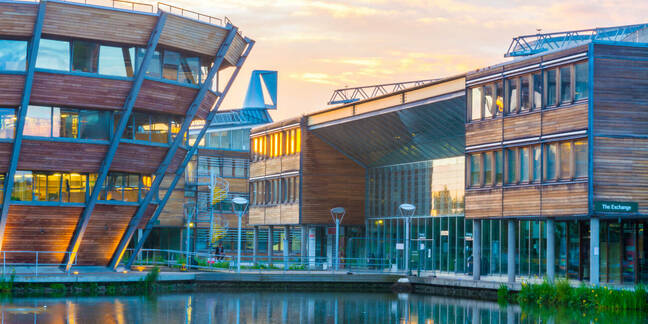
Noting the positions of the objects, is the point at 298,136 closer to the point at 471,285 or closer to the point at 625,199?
the point at 471,285

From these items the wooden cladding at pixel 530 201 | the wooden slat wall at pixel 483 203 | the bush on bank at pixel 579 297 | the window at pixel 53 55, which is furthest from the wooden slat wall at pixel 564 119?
the window at pixel 53 55

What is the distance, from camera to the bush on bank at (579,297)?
104 feet

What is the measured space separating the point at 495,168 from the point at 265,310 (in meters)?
15.6

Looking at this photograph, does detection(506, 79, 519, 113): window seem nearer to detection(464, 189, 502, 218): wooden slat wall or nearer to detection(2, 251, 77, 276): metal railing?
detection(464, 189, 502, 218): wooden slat wall

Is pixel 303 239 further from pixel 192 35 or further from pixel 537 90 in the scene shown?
pixel 537 90

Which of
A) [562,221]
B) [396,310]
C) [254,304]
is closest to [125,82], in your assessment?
[254,304]

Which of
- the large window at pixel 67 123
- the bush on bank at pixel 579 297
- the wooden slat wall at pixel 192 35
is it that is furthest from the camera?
the wooden slat wall at pixel 192 35

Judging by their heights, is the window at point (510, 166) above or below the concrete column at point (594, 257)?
above

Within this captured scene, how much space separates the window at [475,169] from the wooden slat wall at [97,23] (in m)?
16.2

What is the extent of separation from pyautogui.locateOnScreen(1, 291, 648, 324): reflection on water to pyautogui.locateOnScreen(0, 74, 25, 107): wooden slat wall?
9158 millimetres

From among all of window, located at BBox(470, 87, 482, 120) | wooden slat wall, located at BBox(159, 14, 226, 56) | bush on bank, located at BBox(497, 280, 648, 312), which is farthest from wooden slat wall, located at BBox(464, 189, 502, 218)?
wooden slat wall, located at BBox(159, 14, 226, 56)

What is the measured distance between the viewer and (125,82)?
129 ft

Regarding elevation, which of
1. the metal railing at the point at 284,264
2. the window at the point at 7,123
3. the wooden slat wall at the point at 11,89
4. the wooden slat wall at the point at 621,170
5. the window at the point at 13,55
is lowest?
the metal railing at the point at 284,264

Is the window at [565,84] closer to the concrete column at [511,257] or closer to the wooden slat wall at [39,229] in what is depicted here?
the concrete column at [511,257]
